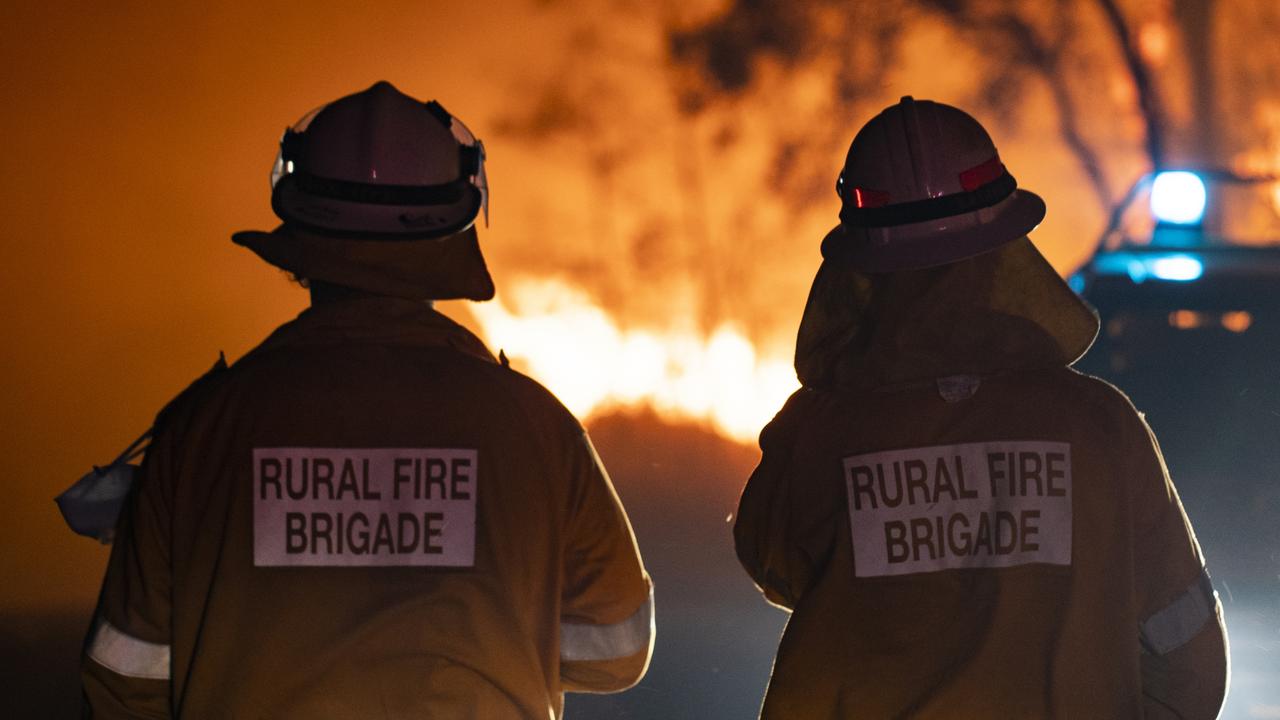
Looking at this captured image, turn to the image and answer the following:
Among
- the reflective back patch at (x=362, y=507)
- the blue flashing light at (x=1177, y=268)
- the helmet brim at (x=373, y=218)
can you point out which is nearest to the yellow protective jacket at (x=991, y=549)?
the reflective back patch at (x=362, y=507)

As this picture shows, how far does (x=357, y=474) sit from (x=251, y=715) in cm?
38

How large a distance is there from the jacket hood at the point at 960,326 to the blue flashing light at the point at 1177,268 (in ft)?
20.1

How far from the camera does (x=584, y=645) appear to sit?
247 cm

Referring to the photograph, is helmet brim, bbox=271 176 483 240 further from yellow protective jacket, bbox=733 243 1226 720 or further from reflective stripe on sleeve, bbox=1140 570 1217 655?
reflective stripe on sleeve, bbox=1140 570 1217 655

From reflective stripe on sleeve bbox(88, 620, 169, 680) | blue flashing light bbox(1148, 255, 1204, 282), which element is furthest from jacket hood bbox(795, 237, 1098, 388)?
blue flashing light bbox(1148, 255, 1204, 282)

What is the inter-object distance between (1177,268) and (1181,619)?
6443mm

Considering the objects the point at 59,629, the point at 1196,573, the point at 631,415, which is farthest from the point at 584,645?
the point at 59,629

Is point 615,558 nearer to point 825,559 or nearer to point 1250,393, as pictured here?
point 825,559

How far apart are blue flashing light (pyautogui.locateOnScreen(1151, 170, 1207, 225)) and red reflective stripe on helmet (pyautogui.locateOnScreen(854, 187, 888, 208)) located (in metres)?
5.72

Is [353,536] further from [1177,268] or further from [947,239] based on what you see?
[1177,268]

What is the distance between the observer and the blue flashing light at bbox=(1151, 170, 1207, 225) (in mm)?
7867

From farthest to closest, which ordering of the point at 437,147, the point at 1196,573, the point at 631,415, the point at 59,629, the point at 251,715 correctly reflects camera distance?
the point at 59,629 < the point at 631,415 < the point at 437,147 < the point at 1196,573 < the point at 251,715

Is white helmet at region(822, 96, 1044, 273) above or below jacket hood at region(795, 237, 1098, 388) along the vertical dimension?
above

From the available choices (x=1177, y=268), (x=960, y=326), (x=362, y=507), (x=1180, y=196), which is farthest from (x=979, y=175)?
(x=1177, y=268)
